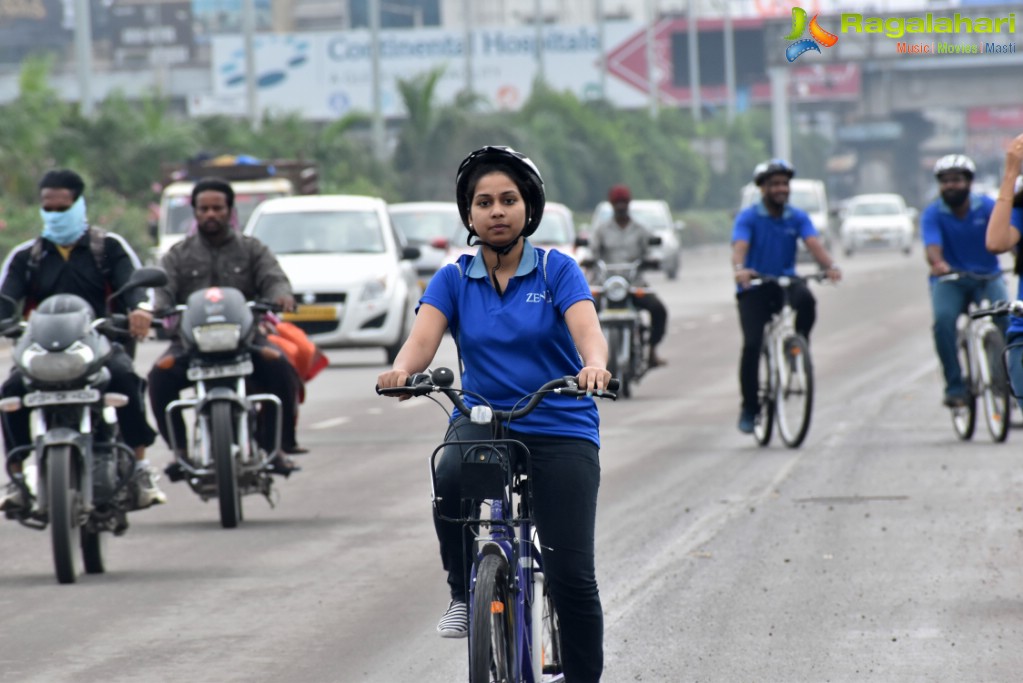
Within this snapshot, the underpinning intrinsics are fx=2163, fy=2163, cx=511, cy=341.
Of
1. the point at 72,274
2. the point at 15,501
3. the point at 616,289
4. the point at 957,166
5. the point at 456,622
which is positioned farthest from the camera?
the point at 616,289

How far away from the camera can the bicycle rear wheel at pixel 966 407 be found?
547 inches

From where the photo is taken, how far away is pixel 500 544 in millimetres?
5480

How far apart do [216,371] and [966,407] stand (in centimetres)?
567

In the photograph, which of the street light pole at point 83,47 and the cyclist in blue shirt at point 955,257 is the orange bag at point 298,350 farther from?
the street light pole at point 83,47

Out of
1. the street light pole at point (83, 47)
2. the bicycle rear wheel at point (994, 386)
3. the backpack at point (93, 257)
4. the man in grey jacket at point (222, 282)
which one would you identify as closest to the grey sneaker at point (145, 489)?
the backpack at point (93, 257)

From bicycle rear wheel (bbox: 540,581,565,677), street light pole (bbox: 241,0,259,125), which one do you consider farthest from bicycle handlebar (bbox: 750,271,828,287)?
street light pole (bbox: 241,0,259,125)

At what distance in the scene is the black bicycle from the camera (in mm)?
5266

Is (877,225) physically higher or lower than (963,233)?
lower

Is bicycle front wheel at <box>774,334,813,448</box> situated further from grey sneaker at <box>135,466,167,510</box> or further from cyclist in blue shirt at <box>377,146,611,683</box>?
cyclist in blue shirt at <box>377,146,611,683</box>

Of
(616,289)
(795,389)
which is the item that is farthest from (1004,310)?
(616,289)

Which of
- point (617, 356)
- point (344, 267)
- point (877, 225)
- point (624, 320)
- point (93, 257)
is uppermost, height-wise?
point (93, 257)

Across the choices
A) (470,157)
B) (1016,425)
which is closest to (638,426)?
(1016,425)

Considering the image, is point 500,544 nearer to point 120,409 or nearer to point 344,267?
point 120,409

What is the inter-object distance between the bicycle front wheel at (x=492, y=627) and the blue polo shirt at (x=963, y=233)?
8502 mm
